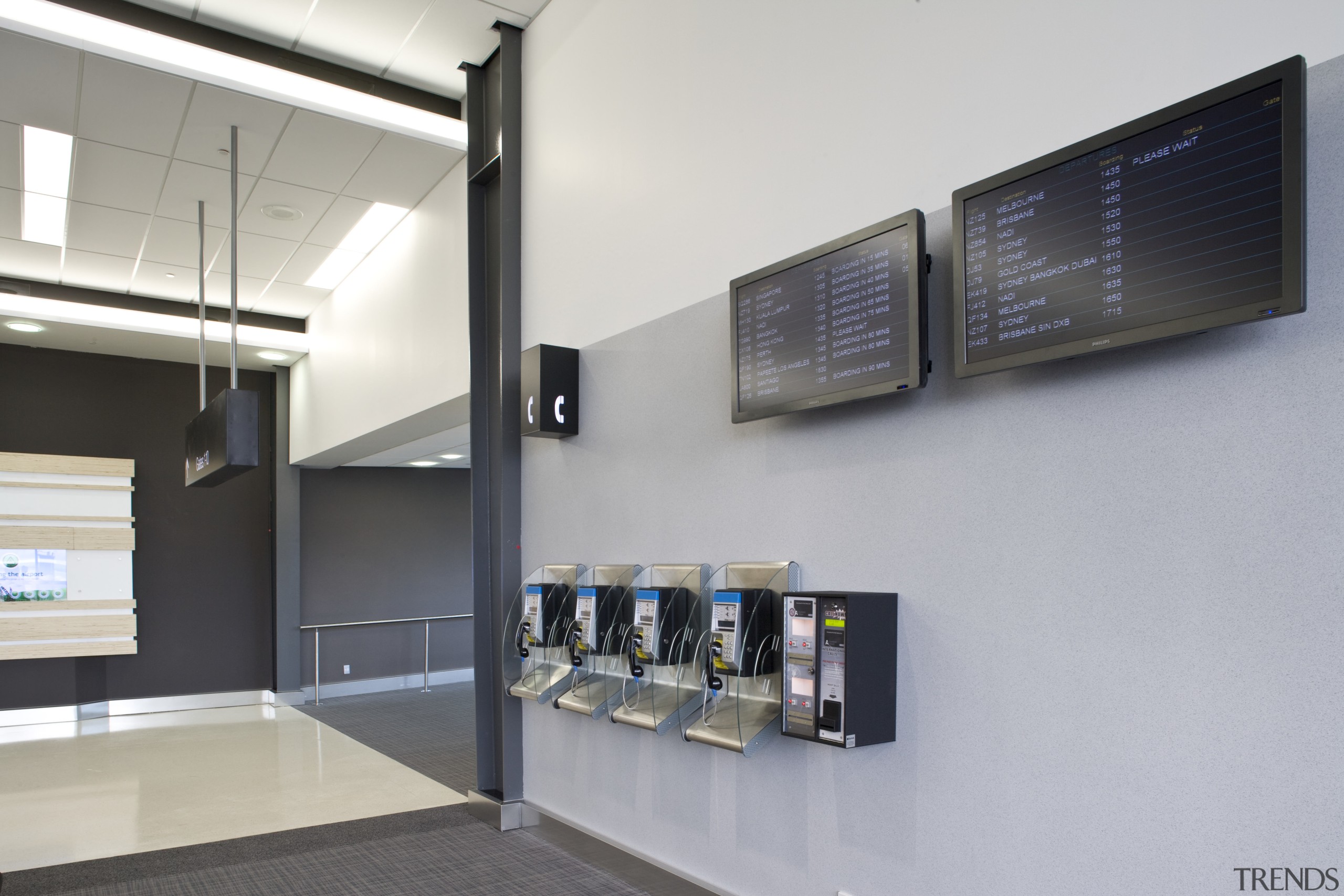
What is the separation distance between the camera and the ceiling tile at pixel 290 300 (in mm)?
7809

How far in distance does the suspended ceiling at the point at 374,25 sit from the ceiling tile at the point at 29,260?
329 cm

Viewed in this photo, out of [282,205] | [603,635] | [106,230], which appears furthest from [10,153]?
[603,635]

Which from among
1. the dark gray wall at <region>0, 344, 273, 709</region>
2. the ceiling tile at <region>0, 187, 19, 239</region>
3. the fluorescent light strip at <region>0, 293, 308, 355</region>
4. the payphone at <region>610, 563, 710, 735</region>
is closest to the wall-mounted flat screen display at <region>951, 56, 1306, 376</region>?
the payphone at <region>610, 563, 710, 735</region>

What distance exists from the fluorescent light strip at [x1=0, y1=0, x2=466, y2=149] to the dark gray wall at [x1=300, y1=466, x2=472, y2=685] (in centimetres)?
562

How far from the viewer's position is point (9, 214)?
5.95m

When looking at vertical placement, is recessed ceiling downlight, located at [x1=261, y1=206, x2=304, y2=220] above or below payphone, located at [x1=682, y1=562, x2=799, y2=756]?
above

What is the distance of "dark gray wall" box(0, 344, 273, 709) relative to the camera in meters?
8.20

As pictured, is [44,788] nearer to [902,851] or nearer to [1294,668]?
[902,851]

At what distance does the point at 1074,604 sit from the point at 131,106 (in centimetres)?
509

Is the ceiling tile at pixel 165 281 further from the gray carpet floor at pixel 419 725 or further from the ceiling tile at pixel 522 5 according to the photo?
the ceiling tile at pixel 522 5

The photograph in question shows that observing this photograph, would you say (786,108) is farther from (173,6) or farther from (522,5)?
(173,6)

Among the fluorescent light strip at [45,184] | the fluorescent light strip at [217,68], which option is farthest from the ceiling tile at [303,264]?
the fluorescent light strip at [217,68]

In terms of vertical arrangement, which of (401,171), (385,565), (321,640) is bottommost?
(321,640)

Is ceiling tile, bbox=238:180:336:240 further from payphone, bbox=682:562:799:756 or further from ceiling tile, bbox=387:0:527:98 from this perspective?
payphone, bbox=682:562:799:756
